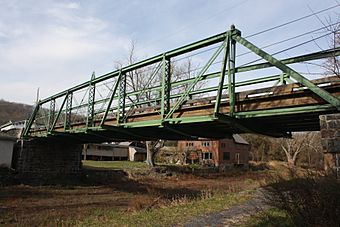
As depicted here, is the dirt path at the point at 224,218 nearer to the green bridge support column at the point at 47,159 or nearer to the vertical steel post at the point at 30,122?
the vertical steel post at the point at 30,122

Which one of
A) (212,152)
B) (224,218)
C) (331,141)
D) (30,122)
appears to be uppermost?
(30,122)

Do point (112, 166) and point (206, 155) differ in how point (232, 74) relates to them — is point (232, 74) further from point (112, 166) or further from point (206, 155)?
point (206, 155)

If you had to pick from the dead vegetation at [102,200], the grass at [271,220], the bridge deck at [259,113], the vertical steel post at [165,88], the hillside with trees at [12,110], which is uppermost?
the hillside with trees at [12,110]

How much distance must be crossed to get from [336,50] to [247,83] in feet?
10.4

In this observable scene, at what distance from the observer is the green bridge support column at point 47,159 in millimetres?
27438

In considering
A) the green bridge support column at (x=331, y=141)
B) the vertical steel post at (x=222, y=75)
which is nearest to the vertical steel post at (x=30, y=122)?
the vertical steel post at (x=222, y=75)

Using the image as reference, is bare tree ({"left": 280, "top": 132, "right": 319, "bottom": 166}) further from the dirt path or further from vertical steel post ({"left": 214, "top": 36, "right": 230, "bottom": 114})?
vertical steel post ({"left": 214, "top": 36, "right": 230, "bottom": 114})

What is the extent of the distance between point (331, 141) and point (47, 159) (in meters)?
26.5

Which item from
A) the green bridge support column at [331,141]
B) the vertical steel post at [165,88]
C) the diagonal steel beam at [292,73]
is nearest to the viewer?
the green bridge support column at [331,141]

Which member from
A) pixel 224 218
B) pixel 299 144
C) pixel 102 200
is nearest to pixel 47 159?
pixel 102 200

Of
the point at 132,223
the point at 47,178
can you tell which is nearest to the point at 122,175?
the point at 47,178

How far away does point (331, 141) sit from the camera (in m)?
7.63

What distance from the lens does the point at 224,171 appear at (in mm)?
51094

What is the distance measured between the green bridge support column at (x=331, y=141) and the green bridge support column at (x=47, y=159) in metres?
25.7
